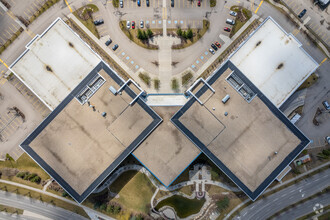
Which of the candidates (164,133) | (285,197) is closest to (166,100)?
(164,133)

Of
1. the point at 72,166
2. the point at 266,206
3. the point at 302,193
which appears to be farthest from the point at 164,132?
the point at 302,193

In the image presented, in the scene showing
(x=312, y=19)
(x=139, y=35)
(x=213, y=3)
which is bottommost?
(x=312, y=19)

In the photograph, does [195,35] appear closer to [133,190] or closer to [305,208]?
[133,190]

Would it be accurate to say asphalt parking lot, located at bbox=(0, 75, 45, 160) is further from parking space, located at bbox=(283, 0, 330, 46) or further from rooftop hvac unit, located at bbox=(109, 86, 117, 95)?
parking space, located at bbox=(283, 0, 330, 46)

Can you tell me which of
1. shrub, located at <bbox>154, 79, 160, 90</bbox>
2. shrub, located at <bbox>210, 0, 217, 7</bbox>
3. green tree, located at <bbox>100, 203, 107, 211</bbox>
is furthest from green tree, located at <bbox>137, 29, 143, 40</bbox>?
green tree, located at <bbox>100, 203, 107, 211</bbox>

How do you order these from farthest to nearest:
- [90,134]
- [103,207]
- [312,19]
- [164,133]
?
[312,19] < [103,207] < [164,133] < [90,134]

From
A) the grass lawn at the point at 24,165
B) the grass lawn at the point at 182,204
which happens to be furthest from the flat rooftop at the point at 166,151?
the grass lawn at the point at 24,165
